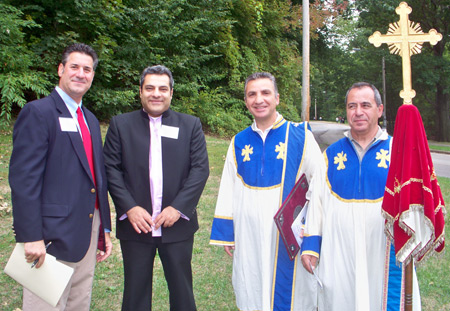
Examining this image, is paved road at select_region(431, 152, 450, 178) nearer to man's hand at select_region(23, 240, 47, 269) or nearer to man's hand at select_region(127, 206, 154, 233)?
man's hand at select_region(127, 206, 154, 233)

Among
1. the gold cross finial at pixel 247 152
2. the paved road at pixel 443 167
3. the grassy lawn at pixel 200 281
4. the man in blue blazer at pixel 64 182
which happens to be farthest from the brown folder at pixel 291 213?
the paved road at pixel 443 167

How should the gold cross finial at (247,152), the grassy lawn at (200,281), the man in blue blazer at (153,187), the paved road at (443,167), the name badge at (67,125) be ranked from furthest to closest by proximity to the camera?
the paved road at (443,167), the grassy lawn at (200,281), the gold cross finial at (247,152), the man in blue blazer at (153,187), the name badge at (67,125)

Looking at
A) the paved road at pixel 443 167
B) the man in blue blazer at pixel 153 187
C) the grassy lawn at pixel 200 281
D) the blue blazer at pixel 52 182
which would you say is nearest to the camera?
the blue blazer at pixel 52 182

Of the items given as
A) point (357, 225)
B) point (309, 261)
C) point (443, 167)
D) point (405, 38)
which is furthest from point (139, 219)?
point (443, 167)

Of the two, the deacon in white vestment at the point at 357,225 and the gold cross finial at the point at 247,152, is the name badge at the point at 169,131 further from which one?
the deacon in white vestment at the point at 357,225

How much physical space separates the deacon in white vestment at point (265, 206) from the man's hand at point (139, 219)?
58cm

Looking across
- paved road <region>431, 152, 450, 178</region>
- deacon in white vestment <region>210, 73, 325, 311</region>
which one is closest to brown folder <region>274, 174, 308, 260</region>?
deacon in white vestment <region>210, 73, 325, 311</region>

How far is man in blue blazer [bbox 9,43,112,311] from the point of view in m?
2.51

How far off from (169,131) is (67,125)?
0.74 metres

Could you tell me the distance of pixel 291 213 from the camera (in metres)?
3.02

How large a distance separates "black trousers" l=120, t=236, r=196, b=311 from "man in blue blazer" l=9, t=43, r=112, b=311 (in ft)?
0.77

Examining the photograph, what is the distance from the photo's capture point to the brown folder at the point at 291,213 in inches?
116

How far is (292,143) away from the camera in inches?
124

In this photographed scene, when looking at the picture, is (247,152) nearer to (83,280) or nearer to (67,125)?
(67,125)
